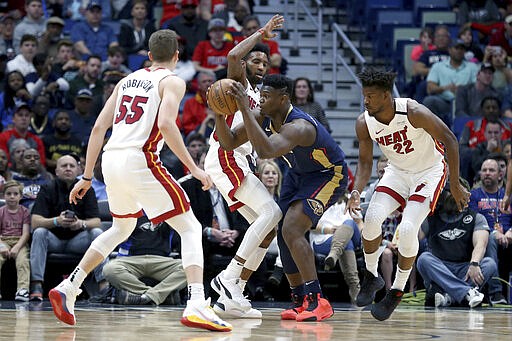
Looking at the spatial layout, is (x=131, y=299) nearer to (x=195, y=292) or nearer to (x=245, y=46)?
(x=245, y=46)

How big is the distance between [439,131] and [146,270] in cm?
402

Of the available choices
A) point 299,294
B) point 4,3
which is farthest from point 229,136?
point 4,3

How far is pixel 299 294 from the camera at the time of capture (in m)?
7.72

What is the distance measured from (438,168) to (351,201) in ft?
2.49

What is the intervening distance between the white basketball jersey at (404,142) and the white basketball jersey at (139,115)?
1.78 metres

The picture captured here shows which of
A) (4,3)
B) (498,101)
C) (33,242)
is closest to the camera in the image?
(33,242)

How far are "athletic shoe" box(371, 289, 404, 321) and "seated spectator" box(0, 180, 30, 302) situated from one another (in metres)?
4.41

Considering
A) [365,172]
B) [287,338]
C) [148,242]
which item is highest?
[365,172]

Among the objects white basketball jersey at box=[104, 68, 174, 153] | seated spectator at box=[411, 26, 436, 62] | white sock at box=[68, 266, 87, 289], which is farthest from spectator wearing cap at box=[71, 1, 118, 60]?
white sock at box=[68, 266, 87, 289]

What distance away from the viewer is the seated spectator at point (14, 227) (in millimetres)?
10414

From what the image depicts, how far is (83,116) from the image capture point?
13094 mm

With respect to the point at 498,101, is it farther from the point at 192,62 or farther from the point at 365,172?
the point at 365,172

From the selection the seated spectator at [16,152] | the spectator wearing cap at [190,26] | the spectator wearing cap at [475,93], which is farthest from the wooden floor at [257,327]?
the spectator wearing cap at [190,26]

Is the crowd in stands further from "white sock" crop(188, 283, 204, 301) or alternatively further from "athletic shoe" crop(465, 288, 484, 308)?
"white sock" crop(188, 283, 204, 301)
